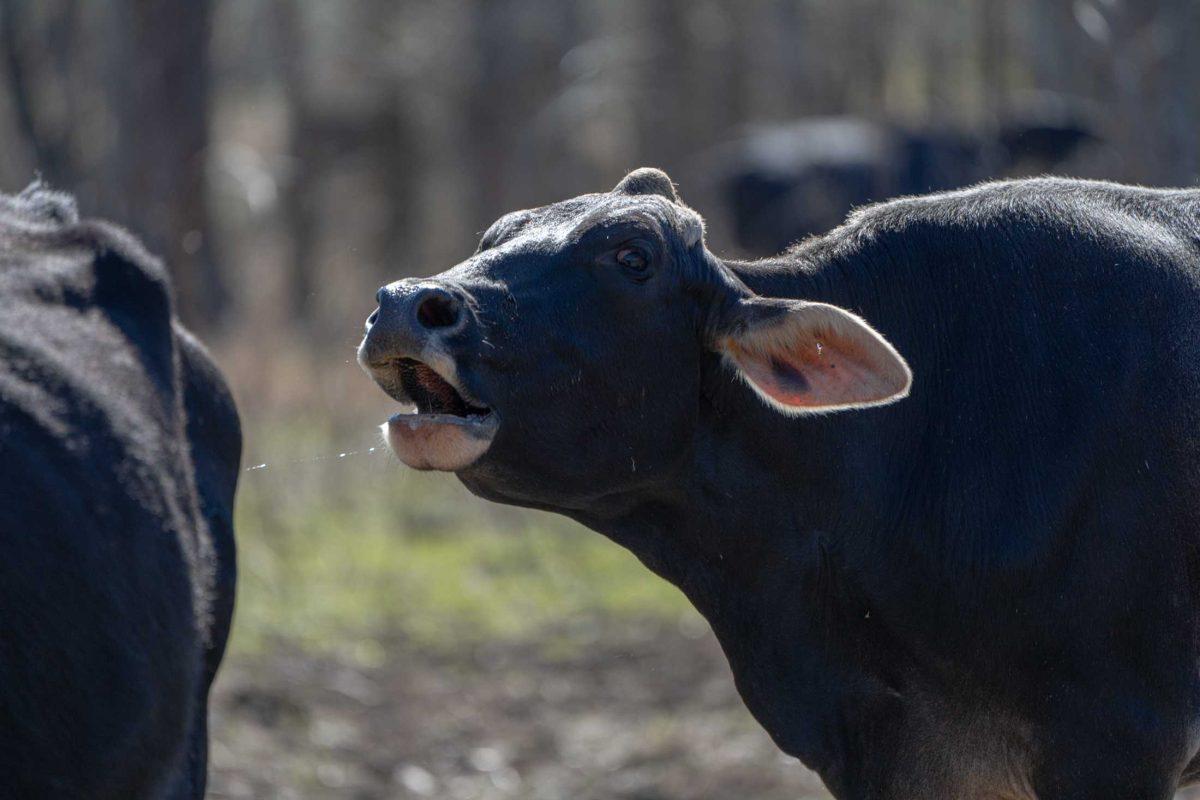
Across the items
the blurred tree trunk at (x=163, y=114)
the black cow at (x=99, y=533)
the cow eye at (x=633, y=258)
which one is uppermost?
the cow eye at (x=633, y=258)

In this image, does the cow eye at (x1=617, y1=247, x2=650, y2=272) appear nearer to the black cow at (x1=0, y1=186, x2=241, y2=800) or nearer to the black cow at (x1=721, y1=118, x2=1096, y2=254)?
the black cow at (x1=0, y1=186, x2=241, y2=800)

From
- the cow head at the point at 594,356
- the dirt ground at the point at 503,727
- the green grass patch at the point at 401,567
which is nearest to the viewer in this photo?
the cow head at the point at 594,356

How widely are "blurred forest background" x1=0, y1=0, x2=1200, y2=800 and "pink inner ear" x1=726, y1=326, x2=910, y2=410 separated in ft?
3.18

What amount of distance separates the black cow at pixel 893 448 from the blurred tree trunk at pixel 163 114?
6.69m

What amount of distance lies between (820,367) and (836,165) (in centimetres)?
1190

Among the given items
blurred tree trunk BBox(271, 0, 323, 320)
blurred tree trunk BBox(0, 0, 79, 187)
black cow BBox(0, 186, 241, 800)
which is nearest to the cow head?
black cow BBox(0, 186, 241, 800)

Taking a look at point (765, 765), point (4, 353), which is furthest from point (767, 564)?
point (765, 765)

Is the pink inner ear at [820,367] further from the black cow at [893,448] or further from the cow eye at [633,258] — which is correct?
the cow eye at [633,258]

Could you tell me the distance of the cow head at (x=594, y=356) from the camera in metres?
3.49

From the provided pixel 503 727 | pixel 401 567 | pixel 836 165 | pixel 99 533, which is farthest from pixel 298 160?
pixel 99 533

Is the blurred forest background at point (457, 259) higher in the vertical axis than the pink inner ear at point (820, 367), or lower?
lower

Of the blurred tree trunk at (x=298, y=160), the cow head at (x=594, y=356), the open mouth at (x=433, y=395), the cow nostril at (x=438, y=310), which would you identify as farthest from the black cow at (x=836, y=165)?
the cow nostril at (x=438, y=310)

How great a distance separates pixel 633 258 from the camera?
372cm

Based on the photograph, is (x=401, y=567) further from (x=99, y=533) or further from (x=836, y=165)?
(x=836, y=165)
